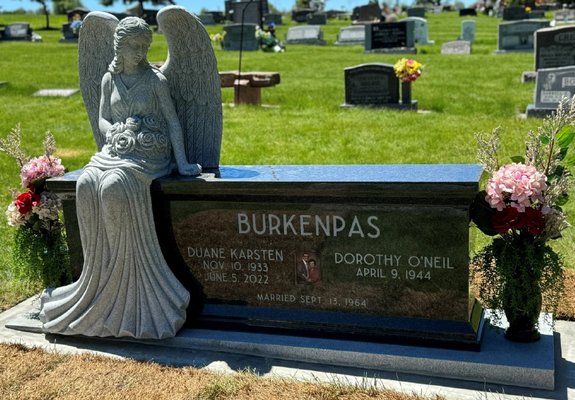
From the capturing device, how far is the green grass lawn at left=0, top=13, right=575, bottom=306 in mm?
11695

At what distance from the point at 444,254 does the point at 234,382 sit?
1629 millimetres

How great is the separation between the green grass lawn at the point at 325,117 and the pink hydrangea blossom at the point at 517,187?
2.24 metres

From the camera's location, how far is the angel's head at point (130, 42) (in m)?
5.03

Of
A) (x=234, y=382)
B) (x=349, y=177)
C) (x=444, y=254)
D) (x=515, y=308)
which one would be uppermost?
(x=349, y=177)

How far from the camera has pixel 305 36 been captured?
115 feet

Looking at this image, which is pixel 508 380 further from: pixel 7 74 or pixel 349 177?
pixel 7 74

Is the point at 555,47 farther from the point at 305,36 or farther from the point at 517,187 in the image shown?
the point at 305,36

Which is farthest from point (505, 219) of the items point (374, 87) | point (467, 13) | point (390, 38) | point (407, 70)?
point (467, 13)

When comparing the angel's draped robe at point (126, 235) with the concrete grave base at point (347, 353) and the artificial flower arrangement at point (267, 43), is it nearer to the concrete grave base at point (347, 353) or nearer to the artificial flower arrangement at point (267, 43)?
the concrete grave base at point (347, 353)

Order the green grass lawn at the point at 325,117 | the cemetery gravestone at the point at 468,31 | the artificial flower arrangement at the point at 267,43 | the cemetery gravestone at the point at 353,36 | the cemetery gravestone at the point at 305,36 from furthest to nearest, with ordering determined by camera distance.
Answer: the cemetery gravestone at the point at 305,36, the cemetery gravestone at the point at 353,36, the cemetery gravestone at the point at 468,31, the artificial flower arrangement at the point at 267,43, the green grass lawn at the point at 325,117

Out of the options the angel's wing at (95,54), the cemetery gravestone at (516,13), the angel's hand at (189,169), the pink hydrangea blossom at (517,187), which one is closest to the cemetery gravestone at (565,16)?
the cemetery gravestone at (516,13)

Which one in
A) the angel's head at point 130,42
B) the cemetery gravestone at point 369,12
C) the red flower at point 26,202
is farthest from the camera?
the cemetery gravestone at point 369,12

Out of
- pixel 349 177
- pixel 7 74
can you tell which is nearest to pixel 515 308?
pixel 349 177

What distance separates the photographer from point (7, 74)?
23.6 metres
